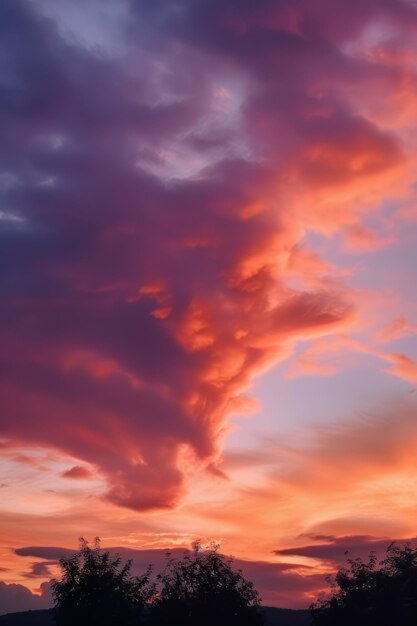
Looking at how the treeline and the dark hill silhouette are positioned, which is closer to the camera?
the treeline

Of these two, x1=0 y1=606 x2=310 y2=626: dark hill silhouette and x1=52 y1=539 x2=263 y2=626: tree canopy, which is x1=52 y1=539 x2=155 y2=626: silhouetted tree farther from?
x1=0 y1=606 x2=310 y2=626: dark hill silhouette

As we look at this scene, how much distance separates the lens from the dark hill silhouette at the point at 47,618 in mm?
149163

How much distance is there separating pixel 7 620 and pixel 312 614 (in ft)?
348

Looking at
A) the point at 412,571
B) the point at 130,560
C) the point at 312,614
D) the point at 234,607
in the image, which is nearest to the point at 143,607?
the point at 130,560

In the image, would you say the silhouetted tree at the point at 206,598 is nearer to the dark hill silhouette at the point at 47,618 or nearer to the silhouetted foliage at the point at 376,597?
the silhouetted foliage at the point at 376,597

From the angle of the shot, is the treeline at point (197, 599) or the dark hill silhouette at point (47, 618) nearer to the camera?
the treeline at point (197, 599)

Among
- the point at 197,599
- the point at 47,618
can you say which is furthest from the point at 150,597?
the point at 47,618

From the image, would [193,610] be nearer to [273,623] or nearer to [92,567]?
[92,567]

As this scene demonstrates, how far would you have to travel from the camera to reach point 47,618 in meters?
151

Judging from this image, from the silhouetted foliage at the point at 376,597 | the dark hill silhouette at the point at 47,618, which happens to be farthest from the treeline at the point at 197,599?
the dark hill silhouette at the point at 47,618

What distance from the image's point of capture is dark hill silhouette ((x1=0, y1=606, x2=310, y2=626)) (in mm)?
149163

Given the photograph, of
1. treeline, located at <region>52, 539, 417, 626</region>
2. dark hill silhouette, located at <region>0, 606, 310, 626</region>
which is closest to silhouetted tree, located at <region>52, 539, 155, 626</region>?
treeline, located at <region>52, 539, 417, 626</region>

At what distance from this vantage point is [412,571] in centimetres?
6725

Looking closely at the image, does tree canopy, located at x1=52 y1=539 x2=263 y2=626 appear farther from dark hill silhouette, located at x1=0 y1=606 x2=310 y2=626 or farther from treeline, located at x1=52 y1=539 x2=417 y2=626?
dark hill silhouette, located at x1=0 y1=606 x2=310 y2=626
